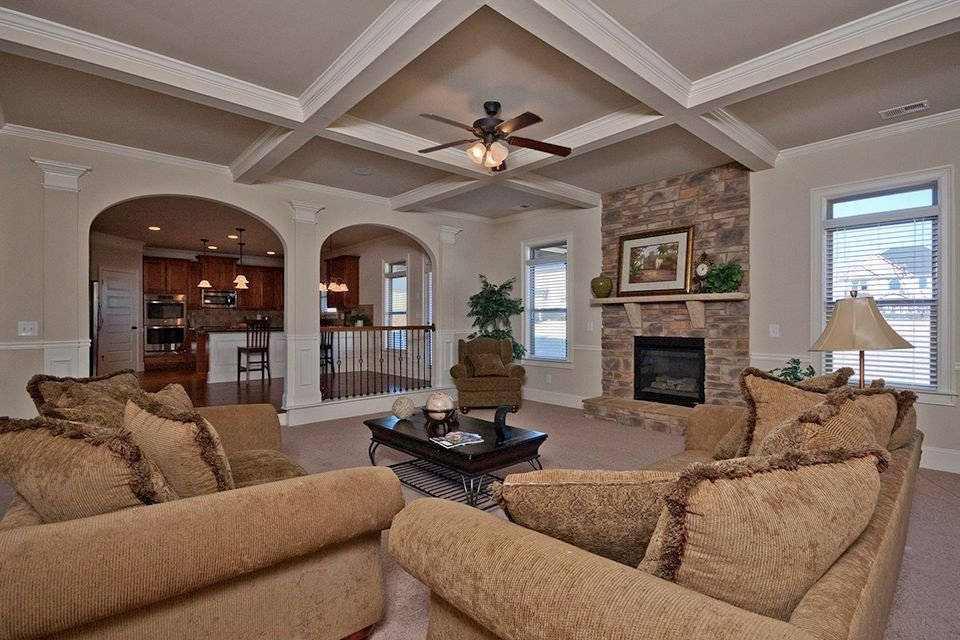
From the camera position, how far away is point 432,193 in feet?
18.4

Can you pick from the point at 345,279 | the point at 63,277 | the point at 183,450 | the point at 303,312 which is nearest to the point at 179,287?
the point at 345,279

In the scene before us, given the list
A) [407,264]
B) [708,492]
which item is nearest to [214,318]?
[407,264]

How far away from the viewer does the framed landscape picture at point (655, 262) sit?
5336 mm

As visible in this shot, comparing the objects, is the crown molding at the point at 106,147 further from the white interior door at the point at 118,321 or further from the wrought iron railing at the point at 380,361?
the white interior door at the point at 118,321

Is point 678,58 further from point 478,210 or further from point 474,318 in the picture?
point 474,318

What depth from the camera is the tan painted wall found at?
3.82 meters

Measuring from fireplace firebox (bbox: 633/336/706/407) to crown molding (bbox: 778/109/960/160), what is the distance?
202 cm

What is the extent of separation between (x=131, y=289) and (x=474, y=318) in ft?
22.0

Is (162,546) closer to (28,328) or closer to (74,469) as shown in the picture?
(74,469)

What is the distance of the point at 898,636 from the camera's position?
6.10 feet

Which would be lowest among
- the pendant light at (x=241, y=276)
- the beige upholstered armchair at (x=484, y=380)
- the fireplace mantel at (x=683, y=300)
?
the beige upholstered armchair at (x=484, y=380)

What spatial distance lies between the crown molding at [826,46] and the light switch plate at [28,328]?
17.8 feet

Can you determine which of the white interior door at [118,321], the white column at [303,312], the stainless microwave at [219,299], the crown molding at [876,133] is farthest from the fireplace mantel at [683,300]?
the white interior door at [118,321]

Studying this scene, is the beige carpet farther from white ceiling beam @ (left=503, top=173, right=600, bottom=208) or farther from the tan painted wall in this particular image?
white ceiling beam @ (left=503, top=173, right=600, bottom=208)
